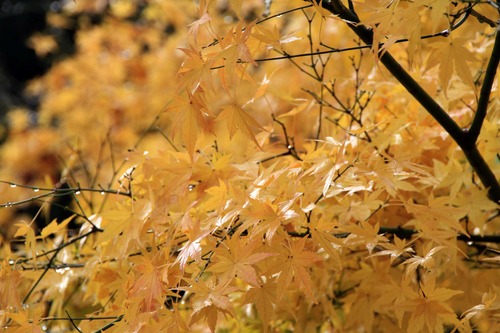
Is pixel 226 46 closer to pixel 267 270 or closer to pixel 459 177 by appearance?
pixel 267 270

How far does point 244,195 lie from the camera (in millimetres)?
927

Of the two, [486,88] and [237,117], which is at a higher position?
[237,117]

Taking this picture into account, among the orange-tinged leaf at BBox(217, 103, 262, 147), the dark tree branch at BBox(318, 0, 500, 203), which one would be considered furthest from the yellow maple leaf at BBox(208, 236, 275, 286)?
the dark tree branch at BBox(318, 0, 500, 203)

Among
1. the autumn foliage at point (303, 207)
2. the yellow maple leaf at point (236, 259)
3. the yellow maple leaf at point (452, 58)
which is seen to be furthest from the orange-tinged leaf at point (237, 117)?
the yellow maple leaf at point (452, 58)

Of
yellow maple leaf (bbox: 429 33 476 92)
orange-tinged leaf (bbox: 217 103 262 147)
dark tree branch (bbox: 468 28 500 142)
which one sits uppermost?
orange-tinged leaf (bbox: 217 103 262 147)

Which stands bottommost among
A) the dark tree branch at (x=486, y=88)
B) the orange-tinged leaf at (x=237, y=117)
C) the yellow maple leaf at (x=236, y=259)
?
the yellow maple leaf at (x=236, y=259)

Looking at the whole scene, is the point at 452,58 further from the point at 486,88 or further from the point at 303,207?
the point at 303,207

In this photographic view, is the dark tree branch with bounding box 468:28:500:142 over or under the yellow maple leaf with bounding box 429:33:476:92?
under

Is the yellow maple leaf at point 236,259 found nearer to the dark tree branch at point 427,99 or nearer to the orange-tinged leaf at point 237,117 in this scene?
the orange-tinged leaf at point 237,117

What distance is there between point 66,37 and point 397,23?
18.7 ft

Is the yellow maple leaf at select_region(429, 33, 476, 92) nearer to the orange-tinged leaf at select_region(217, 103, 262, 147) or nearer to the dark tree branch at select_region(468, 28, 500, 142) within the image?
the dark tree branch at select_region(468, 28, 500, 142)

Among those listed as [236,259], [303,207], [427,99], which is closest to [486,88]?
[427,99]

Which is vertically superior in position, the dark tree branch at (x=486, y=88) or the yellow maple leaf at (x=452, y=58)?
the yellow maple leaf at (x=452, y=58)

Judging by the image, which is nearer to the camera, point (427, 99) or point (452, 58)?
point (452, 58)
